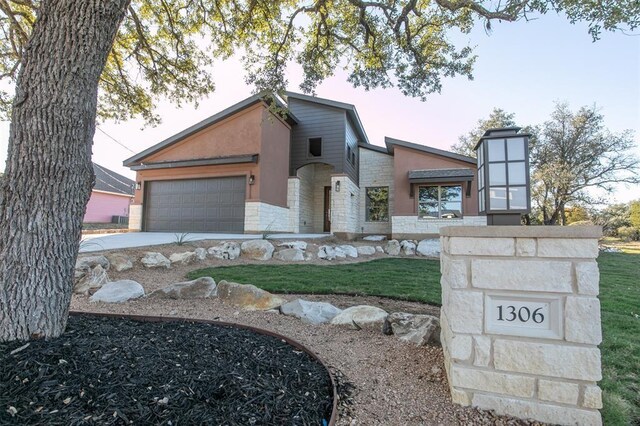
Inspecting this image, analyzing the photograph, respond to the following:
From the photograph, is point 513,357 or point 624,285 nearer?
point 513,357

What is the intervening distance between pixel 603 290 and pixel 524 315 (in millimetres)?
4540

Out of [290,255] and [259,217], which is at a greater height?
[259,217]

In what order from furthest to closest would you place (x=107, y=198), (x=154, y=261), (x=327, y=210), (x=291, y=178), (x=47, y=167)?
(x=107, y=198)
(x=327, y=210)
(x=291, y=178)
(x=154, y=261)
(x=47, y=167)

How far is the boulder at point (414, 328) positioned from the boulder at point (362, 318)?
70 mm

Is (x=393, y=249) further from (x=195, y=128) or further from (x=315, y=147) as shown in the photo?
(x=195, y=128)

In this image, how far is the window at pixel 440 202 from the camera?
1194cm

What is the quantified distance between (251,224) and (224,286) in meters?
6.41

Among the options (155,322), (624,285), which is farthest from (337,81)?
(624,285)

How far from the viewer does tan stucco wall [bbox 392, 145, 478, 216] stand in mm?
11875

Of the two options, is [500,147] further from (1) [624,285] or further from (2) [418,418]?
(1) [624,285]

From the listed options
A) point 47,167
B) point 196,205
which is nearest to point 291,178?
point 196,205

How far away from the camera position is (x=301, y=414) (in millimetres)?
1353

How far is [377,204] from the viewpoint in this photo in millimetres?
13664

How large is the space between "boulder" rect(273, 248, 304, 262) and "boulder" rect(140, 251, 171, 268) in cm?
252
